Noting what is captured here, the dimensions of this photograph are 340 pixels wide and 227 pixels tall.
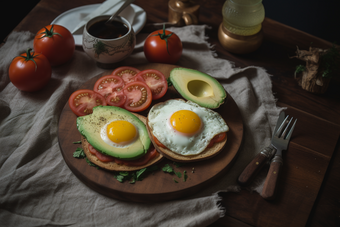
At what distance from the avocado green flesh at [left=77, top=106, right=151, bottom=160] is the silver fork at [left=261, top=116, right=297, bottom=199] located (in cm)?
104

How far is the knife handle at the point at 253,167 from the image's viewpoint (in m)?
2.37

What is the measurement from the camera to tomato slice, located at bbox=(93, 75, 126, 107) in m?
2.77

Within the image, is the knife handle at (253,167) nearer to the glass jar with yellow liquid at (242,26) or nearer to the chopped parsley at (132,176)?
the chopped parsley at (132,176)

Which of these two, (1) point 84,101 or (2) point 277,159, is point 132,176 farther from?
(2) point 277,159

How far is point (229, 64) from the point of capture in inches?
136

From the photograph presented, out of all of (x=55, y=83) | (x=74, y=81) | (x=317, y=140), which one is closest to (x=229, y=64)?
(x=317, y=140)

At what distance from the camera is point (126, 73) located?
304cm

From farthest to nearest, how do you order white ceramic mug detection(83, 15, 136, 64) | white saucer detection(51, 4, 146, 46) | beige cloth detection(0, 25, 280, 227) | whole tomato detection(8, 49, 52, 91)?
white saucer detection(51, 4, 146, 46), white ceramic mug detection(83, 15, 136, 64), whole tomato detection(8, 49, 52, 91), beige cloth detection(0, 25, 280, 227)

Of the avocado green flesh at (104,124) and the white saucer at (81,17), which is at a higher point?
the white saucer at (81,17)

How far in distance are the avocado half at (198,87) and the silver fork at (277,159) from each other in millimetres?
620

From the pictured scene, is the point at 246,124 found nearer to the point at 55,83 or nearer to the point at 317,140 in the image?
the point at 317,140

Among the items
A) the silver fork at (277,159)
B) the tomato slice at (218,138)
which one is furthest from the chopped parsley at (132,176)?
the silver fork at (277,159)

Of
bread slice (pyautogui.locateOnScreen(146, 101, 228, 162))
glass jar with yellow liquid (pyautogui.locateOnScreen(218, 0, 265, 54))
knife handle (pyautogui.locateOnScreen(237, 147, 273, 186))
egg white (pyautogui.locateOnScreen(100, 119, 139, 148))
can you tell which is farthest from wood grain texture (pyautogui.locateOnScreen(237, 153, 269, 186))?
glass jar with yellow liquid (pyautogui.locateOnScreen(218, 0, 265, 54))

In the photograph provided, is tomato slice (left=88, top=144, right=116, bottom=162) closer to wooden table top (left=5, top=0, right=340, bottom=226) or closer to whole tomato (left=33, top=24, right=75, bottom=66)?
wooden table top (left=5, top=0, right=340, bottom=226)
